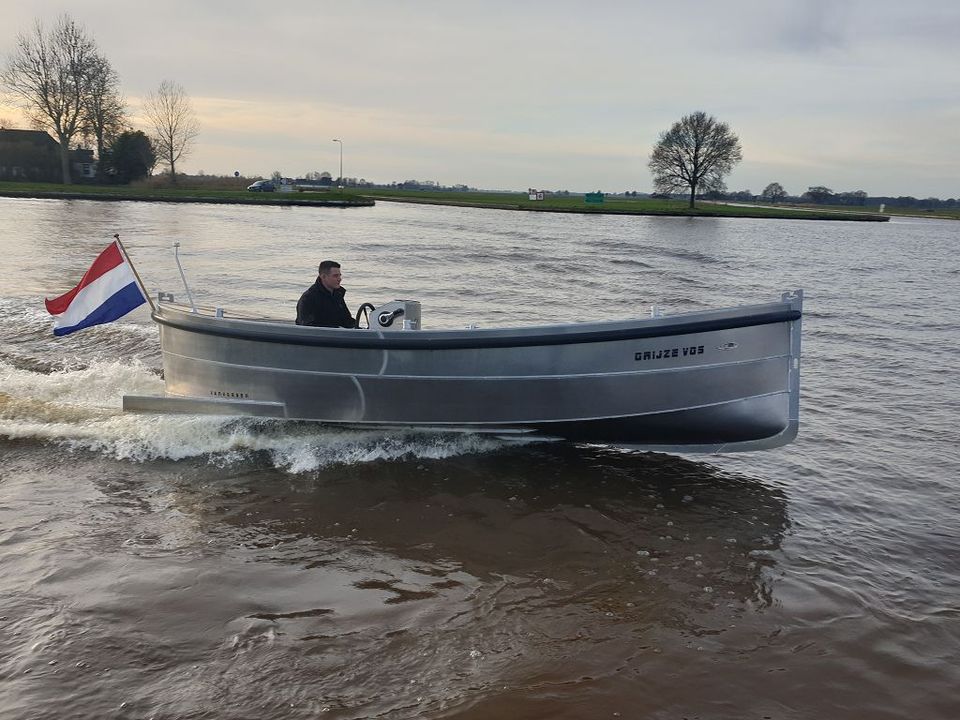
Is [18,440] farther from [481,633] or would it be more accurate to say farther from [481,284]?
[481,284]

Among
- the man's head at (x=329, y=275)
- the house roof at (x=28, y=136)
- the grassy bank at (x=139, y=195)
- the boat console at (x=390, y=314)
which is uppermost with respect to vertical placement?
the house roof at (x=28, y=136)

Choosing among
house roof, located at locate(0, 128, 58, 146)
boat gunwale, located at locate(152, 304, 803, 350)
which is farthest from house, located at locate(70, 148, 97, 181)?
boat gunwale, located at locate(152, 304, 803, 350)

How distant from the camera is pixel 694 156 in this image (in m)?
85.4

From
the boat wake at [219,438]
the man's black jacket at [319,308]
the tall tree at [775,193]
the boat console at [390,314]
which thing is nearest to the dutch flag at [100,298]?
the boat wake at [219,438]

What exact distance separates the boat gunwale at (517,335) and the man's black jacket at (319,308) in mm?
380

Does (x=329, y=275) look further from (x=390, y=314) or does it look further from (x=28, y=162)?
(x=28, y=162)

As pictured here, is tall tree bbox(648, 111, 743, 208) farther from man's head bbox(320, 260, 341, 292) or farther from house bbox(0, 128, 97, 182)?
man's head bbox(320, 260, 341, 292)

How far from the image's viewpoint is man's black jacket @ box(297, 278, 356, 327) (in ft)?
24.8

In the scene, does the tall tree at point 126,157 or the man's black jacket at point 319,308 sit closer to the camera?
the man's black jacket at point 319,308

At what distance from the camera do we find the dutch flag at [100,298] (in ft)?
25.0

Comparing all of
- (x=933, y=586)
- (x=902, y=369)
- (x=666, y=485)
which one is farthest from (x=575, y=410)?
(x=902, y=369)

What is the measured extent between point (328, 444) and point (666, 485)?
3.50m

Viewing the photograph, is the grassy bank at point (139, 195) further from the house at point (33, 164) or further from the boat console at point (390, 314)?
A: the boat console at point (390, 314)

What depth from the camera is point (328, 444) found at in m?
7.64
